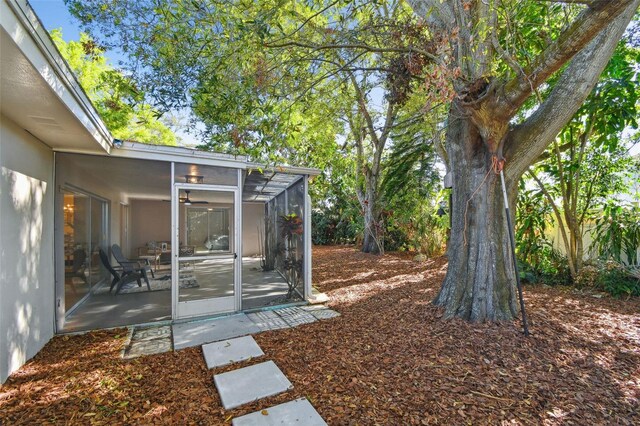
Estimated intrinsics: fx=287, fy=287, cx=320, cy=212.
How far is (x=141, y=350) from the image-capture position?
3.47 metres

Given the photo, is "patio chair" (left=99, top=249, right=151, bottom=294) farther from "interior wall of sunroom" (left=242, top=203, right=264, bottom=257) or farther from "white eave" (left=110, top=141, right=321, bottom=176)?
"interior wall of sunroom" (left=242, top=203, right=264, bottom=257)

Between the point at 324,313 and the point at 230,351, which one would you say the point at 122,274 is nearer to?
the point at 230,351

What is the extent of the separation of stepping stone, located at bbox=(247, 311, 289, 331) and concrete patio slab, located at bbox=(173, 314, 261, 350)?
85 millimetres

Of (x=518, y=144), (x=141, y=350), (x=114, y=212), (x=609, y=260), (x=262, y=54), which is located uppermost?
(x=262, y=54)

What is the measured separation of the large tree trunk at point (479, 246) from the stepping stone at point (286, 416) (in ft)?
7.68

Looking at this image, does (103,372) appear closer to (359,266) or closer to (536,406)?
(536,406)

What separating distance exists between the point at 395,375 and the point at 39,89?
12.7ft

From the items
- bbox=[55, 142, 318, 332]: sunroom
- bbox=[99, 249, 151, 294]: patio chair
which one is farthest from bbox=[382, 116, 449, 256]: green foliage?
bbox=[99, 249, 151, 294]: patio chair

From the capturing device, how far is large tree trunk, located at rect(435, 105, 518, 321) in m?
3.65

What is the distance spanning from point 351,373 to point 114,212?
8463mm

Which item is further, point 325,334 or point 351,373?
point 325,334

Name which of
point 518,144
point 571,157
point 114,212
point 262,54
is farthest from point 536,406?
point 114,212

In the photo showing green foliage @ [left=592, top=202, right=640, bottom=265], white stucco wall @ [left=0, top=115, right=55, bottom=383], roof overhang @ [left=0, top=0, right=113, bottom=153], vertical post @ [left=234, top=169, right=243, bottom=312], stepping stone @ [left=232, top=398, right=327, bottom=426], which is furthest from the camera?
green foliage @ [left=592, top=202, right=640, bottom=265]

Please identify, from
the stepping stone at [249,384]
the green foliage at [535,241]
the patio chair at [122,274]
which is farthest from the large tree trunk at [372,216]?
the stepping stone at [249,384]
